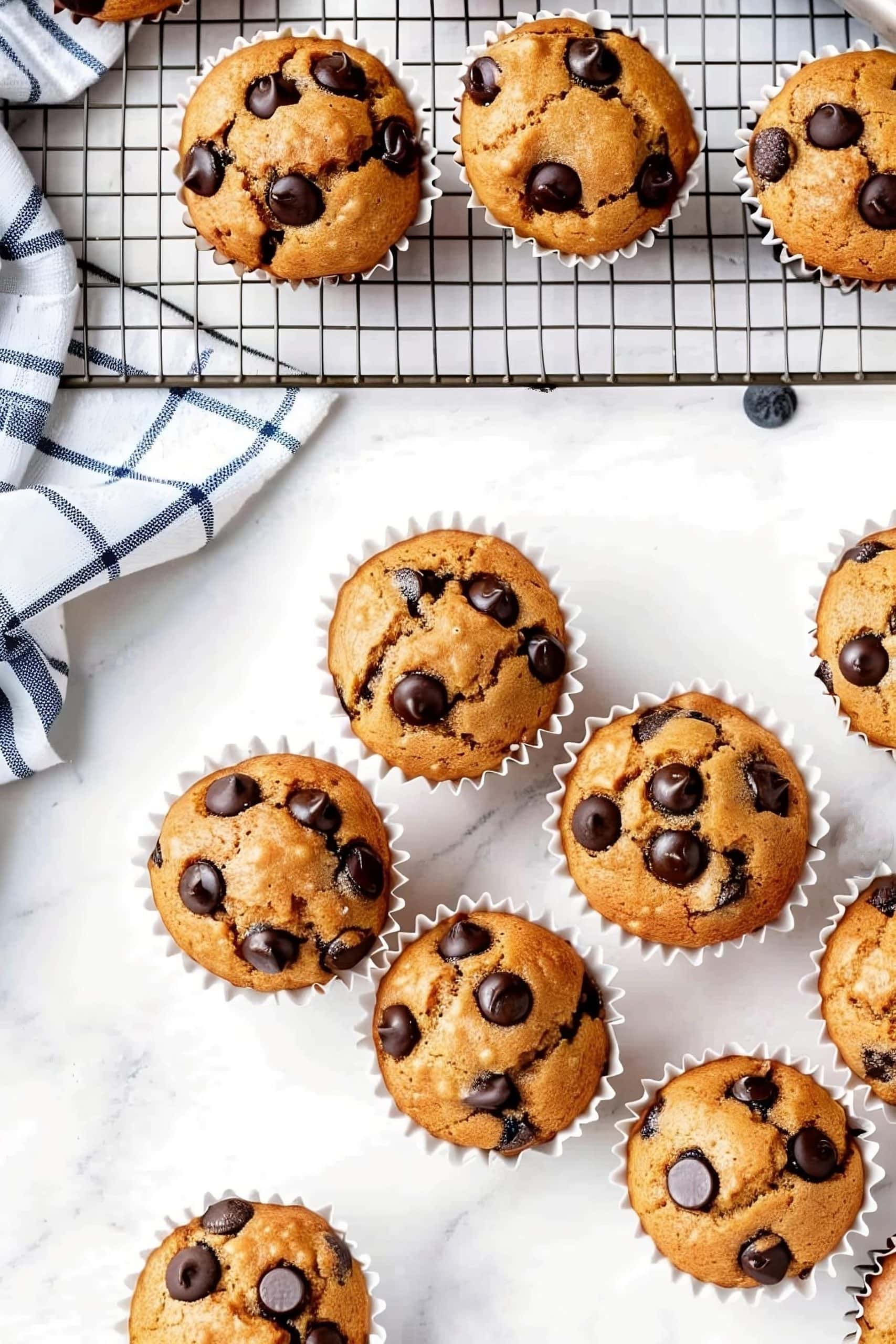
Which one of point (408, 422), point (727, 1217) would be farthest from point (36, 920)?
point (727, 1217)

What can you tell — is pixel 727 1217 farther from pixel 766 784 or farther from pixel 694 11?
pixel 694 11

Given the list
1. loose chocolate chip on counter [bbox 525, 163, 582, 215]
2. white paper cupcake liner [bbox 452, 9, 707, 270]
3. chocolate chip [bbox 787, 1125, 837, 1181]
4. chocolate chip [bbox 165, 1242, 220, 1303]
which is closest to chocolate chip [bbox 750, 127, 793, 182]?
white paper cupcake liner [bbox 452, 9, 707, 270]

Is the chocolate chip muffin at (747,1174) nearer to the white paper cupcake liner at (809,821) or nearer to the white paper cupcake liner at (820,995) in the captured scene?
the white paper cupcake liner at (820,995)

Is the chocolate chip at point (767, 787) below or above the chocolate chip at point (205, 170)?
below

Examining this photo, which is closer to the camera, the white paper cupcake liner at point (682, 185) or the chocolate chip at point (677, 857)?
the chocolate chip at point (677, 857)

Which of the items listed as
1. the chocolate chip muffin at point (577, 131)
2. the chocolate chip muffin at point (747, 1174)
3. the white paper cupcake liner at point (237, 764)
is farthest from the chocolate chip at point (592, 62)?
the chocolate chip muffin at point (747, 1174)

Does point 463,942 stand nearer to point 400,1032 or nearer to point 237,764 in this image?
point 400,1032
